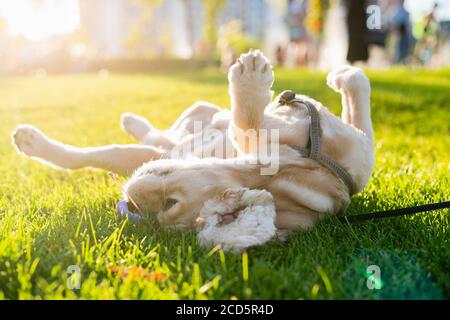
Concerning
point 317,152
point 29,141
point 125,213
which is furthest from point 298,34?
point 125,213

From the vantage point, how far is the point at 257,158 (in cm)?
247

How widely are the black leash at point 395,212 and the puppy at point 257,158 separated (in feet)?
0.37

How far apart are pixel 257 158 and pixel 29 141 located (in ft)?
5.97

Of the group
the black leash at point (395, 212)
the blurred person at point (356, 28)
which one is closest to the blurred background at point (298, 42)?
the blurred person at point (356, 28)

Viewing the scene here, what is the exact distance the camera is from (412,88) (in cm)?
844

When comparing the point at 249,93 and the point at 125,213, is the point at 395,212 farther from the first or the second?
the point at 125,213

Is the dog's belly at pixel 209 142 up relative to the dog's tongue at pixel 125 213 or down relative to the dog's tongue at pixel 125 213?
up

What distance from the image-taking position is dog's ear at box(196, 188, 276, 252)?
210cm

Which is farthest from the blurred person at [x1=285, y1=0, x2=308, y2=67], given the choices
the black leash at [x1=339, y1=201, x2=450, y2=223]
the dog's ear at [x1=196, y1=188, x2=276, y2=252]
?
the dog's ear at [x1=196, y1=188, x2=276, y2=252]

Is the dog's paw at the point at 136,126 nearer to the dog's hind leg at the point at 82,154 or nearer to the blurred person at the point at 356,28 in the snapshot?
→ the dog's hind leg at the point at 82,154

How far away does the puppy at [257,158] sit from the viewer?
2400 millimetres

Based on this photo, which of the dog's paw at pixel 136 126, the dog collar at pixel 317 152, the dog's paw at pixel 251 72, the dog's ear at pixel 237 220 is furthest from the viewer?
the dog's paw at pixel 136 126

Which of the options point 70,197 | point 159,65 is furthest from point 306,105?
point 159,65

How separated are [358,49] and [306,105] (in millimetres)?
7998
